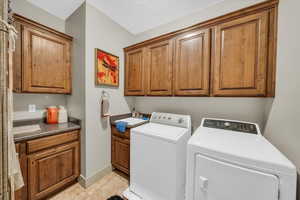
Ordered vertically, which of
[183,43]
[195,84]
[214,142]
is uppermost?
[183,43]

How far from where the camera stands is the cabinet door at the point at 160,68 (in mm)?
1724

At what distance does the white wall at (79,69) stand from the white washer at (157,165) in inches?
31.8

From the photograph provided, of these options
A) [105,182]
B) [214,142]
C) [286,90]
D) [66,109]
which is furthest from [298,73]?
[66,109]

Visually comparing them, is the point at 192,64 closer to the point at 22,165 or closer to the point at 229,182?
the point at 229,182

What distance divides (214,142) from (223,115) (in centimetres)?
78

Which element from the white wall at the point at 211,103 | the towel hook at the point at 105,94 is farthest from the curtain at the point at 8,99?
the white wall at the point at 211,103

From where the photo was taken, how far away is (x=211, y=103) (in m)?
1.68

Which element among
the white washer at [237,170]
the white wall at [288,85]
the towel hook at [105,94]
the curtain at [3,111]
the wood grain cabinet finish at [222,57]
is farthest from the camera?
the towel hook at [105,94]

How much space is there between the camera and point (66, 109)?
6.56 ft

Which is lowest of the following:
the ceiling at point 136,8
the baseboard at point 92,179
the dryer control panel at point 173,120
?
the baseboard at point 92,179

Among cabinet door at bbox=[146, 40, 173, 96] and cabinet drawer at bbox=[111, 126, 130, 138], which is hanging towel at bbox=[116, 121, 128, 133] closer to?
cabinet drawer at bbox=[111, 126, 130, 138]

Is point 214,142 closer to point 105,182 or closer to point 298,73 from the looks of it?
point 298,73

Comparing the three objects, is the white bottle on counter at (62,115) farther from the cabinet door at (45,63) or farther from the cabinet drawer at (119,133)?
the cabinet drawer at (119,133)

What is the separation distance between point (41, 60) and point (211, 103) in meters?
2.48
